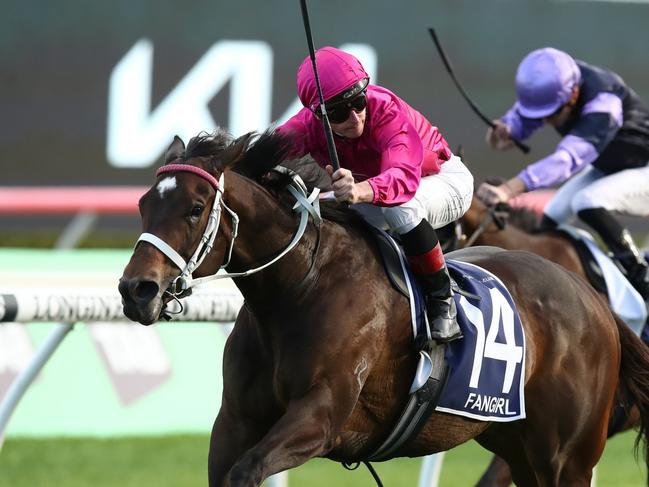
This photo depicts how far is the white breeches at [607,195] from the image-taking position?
19.4 ft

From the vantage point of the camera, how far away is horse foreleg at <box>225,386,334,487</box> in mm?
3391

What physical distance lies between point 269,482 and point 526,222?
2.07 m

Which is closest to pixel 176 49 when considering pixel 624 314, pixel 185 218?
pixel 624 314

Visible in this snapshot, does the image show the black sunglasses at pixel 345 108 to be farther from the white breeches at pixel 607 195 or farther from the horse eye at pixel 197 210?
the white breeches at pixel 607 195

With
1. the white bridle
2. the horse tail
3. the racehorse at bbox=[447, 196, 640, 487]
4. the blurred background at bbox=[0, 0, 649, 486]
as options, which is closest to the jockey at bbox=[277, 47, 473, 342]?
the white bridle

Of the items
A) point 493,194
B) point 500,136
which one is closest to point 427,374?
point 493,194

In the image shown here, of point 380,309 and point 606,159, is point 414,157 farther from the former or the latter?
point 606,159

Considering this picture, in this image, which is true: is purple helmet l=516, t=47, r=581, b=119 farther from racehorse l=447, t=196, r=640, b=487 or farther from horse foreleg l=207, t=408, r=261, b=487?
horse foreleg l=207, t=408, r=261, b=487

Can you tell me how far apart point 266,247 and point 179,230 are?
38 cm

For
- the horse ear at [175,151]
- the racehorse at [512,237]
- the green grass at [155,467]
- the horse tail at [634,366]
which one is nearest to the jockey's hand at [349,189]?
the horse ear at [175,151]

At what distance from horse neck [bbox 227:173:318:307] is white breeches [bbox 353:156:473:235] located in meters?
0.27

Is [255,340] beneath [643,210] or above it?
above

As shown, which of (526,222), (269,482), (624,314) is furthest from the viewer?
(526,222)

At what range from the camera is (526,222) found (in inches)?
Result: 233
